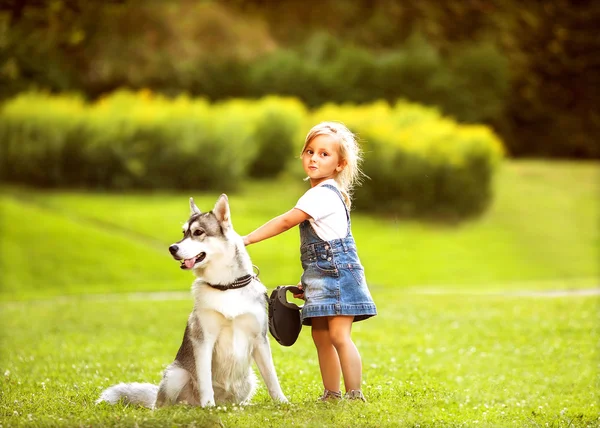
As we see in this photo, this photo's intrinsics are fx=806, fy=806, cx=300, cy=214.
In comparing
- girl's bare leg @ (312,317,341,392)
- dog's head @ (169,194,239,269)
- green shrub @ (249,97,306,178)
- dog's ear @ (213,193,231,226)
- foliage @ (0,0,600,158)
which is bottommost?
girl's bare leg @ (312,317,341,392)

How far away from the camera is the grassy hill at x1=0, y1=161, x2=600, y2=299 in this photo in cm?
1695

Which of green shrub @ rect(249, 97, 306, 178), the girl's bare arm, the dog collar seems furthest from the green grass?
green shrub @ rect(249, 97, 306, 178)

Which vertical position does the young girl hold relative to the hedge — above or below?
below

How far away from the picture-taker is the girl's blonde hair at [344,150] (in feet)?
17.6

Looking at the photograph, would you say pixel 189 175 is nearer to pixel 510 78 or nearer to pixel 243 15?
Result: pixel 243 15

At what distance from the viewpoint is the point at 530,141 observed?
34.2m

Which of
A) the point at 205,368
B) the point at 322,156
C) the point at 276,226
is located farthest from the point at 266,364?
the point at 322,156

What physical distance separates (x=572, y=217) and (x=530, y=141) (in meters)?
9.71

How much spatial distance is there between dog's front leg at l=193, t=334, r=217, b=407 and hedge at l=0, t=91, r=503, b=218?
17001 millimetres

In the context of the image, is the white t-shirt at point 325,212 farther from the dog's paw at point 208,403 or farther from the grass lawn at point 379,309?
the dog's paw at point 208,403

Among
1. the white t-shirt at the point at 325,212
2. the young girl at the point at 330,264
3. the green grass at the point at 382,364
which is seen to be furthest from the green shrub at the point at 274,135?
the white t-shirt at the point at 325,212

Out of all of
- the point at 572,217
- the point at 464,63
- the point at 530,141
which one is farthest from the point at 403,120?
the point at 530,141

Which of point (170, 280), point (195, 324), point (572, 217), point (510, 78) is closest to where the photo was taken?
point (195, 324)

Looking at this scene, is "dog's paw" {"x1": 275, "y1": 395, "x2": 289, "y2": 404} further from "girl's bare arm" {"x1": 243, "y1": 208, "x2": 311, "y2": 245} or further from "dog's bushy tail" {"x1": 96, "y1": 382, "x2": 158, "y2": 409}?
"girl's bare arm" {"x1": 243, "y1": 208, "x2": 311, "y2": 245}
